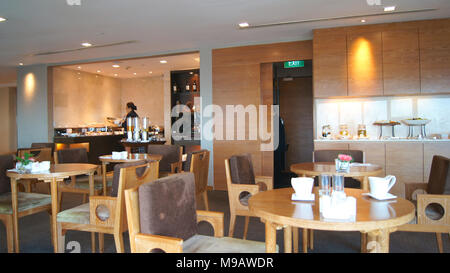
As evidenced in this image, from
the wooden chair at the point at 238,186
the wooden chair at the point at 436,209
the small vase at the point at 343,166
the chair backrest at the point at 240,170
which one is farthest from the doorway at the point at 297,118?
the wooden chair at the point at 436,209

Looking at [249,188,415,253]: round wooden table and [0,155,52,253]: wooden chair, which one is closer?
[249,188,415,253]: round wooden table

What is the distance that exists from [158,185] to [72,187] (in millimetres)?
2834

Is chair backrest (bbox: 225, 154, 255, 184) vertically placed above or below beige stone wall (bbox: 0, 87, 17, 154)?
below

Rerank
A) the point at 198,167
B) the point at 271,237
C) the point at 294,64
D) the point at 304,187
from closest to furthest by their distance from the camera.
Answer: the point at 271,237 < the point at 304,187 < the point at 198,167 < the point at 294,64

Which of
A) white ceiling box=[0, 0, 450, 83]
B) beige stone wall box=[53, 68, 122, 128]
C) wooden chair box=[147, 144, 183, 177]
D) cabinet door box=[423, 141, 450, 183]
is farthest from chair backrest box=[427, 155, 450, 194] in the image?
beige stone wall box=[53, 68, 122, 128]

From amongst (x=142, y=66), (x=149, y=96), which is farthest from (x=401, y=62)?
(x=149, y=96)

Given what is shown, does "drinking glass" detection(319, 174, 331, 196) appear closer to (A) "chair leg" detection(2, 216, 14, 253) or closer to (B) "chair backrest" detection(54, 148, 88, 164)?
(A) "chair leg" detection(2, 216, 14, 253)

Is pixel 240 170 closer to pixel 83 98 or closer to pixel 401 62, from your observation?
pixel 401 62

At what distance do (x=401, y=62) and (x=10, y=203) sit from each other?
5.52 metres

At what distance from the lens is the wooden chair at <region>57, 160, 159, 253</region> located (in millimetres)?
2559

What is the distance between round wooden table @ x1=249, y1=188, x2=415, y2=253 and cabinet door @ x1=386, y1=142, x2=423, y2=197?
3.57m

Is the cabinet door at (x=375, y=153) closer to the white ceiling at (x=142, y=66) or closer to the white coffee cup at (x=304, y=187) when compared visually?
the white coffee cup at (x=304, y=187)

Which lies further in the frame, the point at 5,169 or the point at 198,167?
the point at 198,167

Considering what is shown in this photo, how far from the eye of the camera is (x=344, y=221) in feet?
5.17
